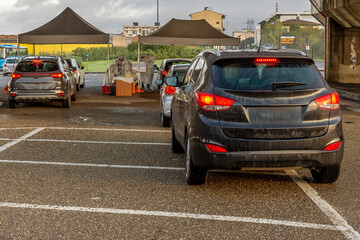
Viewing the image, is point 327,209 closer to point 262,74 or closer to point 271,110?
point 271,110

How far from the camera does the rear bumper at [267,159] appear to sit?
5.82 meters

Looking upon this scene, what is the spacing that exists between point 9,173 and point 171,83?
8.38ft

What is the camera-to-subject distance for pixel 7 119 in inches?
555

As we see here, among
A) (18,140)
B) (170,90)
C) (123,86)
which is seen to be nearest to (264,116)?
(18,140)

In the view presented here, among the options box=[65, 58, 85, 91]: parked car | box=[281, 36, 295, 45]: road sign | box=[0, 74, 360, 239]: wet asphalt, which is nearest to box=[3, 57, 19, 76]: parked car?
box=[65, 58, 85, 91]: parked car

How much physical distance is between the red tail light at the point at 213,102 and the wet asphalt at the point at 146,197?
3.14 ft

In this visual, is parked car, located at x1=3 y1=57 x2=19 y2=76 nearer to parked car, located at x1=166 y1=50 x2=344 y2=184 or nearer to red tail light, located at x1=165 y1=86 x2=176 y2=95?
red tail light, located at x1=165 y1=86 x2=176 y2=95

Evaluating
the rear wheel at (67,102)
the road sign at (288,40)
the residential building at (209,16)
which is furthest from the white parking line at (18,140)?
the residential building at (209,16)

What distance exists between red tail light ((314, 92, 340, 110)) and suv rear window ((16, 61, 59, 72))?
1191 cm

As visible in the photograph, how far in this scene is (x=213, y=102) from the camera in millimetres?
5961

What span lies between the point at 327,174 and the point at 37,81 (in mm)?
11580

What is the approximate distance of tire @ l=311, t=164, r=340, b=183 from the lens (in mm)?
6395

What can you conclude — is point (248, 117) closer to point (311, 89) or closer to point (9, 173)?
point (311, 89)

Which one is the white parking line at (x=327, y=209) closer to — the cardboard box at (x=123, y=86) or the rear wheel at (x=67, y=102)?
the rear wheel at (x=67, y=102)
